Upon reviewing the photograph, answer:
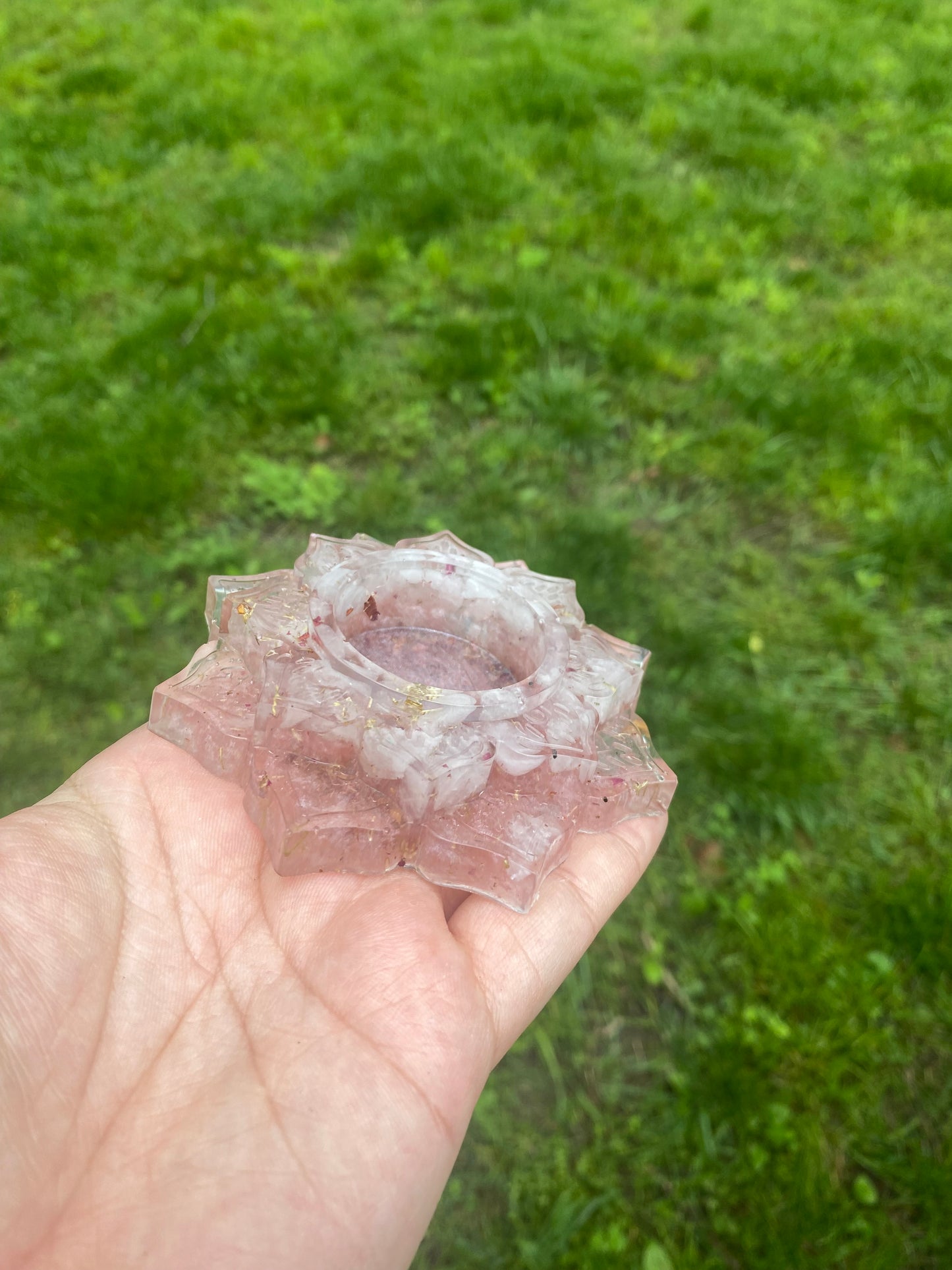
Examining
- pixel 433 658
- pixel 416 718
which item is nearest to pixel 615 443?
pixel 433 658

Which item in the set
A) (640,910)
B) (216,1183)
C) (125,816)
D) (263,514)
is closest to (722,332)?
(263,514)

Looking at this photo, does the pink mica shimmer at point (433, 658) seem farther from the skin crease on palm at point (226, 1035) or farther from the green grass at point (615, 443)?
the green grass at point (615, 443)

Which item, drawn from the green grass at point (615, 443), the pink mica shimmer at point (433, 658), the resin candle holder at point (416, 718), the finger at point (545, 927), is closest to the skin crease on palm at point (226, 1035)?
the finger at point (545, 927)

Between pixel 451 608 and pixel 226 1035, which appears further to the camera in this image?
pixel 451 608

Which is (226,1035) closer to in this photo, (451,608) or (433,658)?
(433,658)

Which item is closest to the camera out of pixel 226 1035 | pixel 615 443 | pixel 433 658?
pixel 226 1035

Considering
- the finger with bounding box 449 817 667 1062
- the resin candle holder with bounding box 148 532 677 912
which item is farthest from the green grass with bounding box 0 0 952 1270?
the resin candle holder with bounding box 148 532 677 912

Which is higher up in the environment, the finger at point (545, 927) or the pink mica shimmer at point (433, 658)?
the pink mica shimmer at point (433, 658)

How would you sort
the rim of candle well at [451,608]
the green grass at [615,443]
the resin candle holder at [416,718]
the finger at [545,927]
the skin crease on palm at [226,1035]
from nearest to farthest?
the skin crease on palm at [226,1035] → the finger at [545,927] → the resin candle holder at [416,718] → the rim of candle well at [451,608] → the green grass at [615,443]
